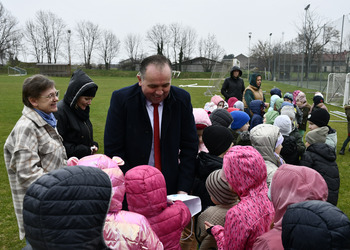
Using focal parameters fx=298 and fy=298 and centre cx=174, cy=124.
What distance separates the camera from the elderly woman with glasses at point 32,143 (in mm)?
2342

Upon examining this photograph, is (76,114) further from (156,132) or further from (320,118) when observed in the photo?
(320,118)

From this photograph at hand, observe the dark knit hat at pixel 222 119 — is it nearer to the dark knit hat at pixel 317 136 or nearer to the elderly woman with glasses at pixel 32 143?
the dark knit hat at pixel 317 136

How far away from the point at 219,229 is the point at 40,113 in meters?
1.80

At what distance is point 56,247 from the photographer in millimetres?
1342

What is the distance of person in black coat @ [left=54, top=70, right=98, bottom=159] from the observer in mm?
3391

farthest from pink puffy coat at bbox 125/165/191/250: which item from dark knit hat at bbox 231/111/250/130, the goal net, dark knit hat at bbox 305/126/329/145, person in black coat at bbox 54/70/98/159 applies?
the goal net

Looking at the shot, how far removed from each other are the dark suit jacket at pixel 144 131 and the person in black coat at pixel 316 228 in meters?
1.40

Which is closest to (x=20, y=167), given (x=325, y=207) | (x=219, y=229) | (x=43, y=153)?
(x=43, y=153)

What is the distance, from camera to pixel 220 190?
2.36 m

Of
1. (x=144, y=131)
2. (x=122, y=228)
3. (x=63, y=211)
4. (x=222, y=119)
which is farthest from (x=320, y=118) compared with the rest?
(x=63, y=211)

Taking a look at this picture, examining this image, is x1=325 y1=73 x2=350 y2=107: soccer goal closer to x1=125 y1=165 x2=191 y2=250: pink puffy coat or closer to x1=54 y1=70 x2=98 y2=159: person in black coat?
x1=54 y1=70 x2=98 y2=159: person in black coat

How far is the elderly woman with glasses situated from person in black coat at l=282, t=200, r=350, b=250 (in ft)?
6.25

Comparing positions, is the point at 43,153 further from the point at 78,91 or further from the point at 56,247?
the point at 56,247

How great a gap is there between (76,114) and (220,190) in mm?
1995
